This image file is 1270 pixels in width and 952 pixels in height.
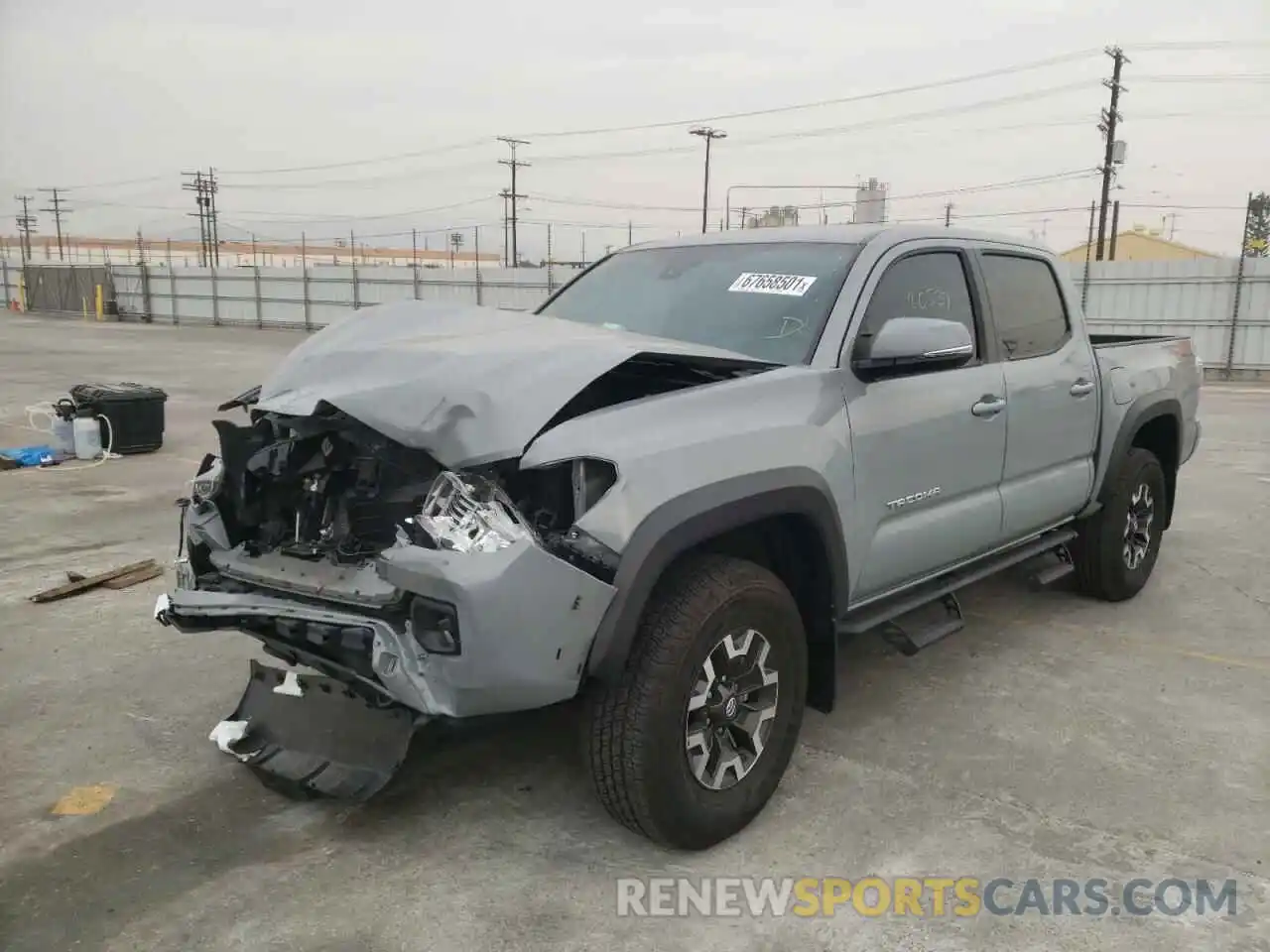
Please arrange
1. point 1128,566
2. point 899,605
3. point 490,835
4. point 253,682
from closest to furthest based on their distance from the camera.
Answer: point 490,835 < point 253,682 < point 899,605 < point 1128,566

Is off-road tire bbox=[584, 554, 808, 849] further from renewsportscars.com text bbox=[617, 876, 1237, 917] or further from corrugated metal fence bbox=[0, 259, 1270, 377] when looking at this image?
corrugated metal fence bbox=[0, 259, 1270, 377]

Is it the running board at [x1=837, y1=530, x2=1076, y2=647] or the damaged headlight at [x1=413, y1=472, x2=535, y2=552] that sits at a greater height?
the damaged headlight at [x1=413, y1=472, x2=535, y2=552]

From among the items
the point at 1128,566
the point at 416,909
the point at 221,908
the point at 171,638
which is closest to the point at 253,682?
the point at 221,908

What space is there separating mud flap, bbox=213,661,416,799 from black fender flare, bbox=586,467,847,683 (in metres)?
0.60

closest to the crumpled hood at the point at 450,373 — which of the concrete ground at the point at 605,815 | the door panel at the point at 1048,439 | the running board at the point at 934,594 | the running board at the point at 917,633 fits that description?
the running board at the point at 934,594

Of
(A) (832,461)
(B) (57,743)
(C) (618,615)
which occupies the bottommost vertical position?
(B) (57,743)

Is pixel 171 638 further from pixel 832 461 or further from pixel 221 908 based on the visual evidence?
pixel 832 461

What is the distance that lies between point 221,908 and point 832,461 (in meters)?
2.23

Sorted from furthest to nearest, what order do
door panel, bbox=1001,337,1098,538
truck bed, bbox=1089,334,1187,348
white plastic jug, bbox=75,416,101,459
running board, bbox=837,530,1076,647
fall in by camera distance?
white plastic jug, bbox=75,416,101,459 → truck bed, bbox=1089,334,1187,348 → door panel, bbox=1001,337,1098,538 → running board, bbox=837,530,1076,647

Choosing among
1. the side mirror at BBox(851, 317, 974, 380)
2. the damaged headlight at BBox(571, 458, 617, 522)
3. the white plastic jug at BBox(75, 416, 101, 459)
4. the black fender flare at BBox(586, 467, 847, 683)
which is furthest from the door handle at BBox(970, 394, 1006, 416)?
the white plastic jug at BBox(75, 416, 101, 459)

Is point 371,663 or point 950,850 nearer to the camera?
point 371,663

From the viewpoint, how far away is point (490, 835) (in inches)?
122

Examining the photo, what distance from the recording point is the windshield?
3.56 metres

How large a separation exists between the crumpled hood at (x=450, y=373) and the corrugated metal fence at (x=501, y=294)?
441cm
